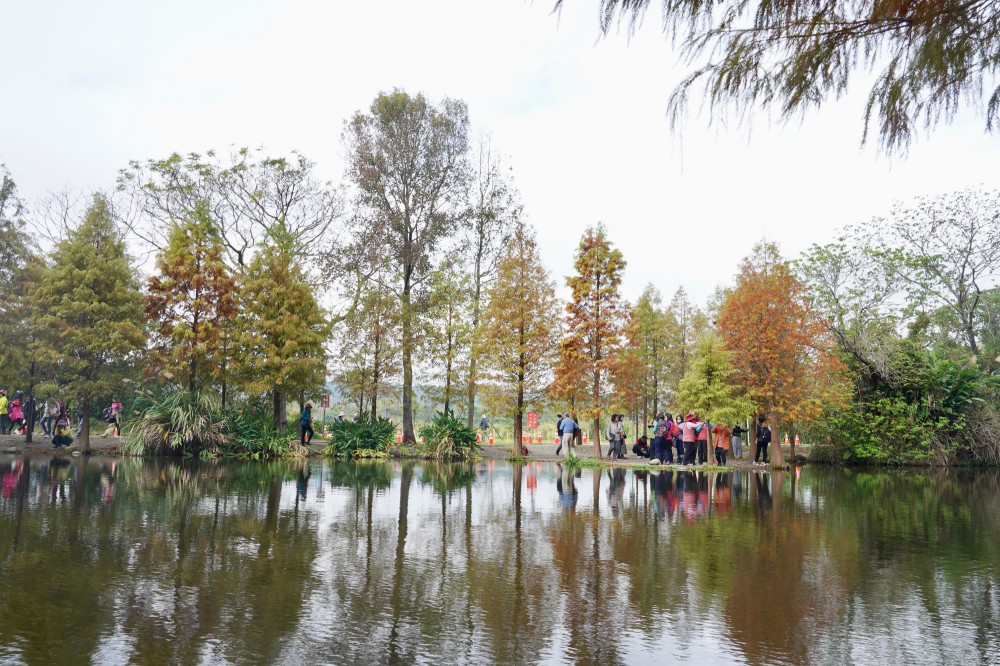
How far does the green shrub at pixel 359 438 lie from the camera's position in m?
29.2

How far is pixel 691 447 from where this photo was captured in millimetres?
29141

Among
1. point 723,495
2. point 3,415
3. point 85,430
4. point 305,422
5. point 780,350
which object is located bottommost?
point 723,495

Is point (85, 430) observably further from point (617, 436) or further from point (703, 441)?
point (703, 441)

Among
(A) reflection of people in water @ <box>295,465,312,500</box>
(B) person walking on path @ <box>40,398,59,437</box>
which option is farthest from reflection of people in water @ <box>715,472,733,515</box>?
(B) person walking on path @ <box>40,398,59,437</box>

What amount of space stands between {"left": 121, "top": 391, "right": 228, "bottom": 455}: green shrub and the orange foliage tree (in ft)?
63.1

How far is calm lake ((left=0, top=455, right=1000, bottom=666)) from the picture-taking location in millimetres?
5227

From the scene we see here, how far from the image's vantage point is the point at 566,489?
58.2 feet

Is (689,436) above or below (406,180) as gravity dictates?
below

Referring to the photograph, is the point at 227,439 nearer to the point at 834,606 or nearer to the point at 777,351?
the point at 777,351

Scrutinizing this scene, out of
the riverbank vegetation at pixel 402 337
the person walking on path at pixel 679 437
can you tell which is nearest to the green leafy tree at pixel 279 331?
the riverbank vegetation at pixel 402 337

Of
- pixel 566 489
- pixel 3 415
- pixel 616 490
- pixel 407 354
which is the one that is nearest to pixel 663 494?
pixel 616 490

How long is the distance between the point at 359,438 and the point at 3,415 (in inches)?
633

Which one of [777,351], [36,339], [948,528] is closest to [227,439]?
[36,339]

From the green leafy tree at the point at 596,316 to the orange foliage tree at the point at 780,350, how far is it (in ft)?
14.2
